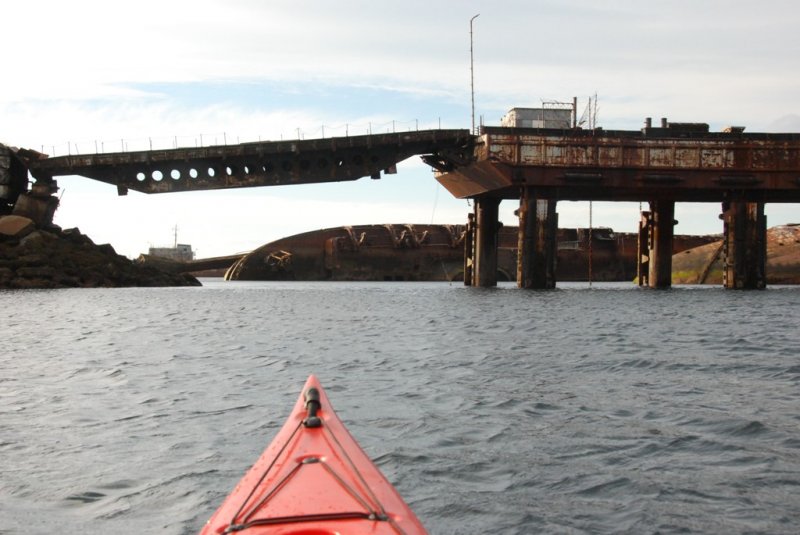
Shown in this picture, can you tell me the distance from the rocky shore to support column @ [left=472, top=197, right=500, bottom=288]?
88.6 ft

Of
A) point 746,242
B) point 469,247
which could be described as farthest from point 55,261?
point 746,242

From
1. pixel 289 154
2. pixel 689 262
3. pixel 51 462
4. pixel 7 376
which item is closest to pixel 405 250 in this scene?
pixel 689 262

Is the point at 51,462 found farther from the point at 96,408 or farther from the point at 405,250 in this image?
the point at 405,250

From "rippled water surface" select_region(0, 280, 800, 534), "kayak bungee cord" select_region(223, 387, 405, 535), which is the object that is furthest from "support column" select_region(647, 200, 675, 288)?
"kayak bungee cord" select_region(223, 387, 405, 535)

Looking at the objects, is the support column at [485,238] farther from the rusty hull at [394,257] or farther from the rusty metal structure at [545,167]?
the rusty hull at [394,257]

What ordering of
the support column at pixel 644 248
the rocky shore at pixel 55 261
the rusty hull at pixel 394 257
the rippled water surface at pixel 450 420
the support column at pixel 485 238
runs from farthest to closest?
the rusty hull at pixel 394 257, the support column at pixel 644 248, the support column at pixel 485 238, the rocky shore at pixel 55 261, the rippled water surface at pixel 450 420

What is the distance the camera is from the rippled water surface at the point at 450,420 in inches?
388

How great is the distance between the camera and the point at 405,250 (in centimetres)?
9688

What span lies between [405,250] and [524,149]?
4529 cm

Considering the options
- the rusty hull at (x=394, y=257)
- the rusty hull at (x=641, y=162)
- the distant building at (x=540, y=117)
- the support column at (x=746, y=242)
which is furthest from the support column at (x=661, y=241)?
the rusty hull at (x=394, y=257)

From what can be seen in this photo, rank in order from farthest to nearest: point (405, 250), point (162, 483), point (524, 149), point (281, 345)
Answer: point (405, 250) → point (524, 149) → point (281, 345) → point (162, 483)

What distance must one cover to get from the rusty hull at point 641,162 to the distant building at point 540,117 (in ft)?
19.2

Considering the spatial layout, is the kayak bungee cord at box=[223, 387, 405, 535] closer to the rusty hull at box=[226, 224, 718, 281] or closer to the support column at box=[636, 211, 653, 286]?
the support column at box=[636, 211, 653, 286]

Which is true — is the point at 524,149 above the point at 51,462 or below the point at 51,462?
above
